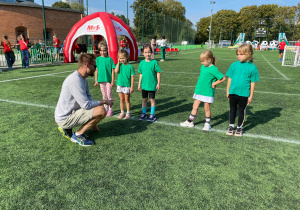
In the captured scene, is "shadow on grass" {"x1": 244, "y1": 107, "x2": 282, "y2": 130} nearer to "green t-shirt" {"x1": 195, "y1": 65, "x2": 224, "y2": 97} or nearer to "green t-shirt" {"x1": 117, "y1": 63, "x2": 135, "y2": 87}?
"green t-shirt" {"x1": 195, "y1": 65, "x2": 224, "y2": 97}

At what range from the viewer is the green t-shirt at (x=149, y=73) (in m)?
4.23

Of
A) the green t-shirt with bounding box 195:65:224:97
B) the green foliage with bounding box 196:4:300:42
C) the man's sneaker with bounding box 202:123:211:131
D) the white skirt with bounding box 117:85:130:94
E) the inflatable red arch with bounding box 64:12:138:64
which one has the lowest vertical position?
the man's sneaker with bounding box 202:123:211:131

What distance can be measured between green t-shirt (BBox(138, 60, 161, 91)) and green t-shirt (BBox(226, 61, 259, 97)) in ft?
4.75

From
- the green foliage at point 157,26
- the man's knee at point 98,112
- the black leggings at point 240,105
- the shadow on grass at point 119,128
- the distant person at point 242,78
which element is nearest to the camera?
the man's knee at point 98,112

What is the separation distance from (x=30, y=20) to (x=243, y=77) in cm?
3992

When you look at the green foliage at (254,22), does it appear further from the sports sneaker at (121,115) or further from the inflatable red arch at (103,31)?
the sports sneaker at (121,115)

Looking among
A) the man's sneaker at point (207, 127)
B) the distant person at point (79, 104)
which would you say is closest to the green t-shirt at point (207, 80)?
the man's sneaker at point (207, 127)

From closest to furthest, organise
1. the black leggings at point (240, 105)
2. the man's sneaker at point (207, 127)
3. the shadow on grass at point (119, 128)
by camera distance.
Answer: the black leggings at point (240, 105) → the shadow on grass at point (119, 128) → the man's sneaker at point (207, 127)

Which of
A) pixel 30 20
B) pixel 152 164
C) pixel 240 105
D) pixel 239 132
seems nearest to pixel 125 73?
pixel 152 164

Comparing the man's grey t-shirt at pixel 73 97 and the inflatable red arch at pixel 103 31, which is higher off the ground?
the inflatable red arch at pixel 103 31

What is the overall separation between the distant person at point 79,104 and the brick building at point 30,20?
36.2 meters

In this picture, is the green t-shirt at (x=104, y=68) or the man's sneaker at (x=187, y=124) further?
the green t-shirt at (x=104, y=68)

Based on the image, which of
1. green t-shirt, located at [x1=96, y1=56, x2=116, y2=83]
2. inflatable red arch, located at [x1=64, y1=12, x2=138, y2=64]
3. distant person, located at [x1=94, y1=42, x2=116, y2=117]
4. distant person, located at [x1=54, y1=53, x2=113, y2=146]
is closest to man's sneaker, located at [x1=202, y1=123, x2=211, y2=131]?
distant person, located at [x1=54, y1=53, x2=113, y2=146]

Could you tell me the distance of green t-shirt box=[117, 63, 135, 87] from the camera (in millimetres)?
4336
